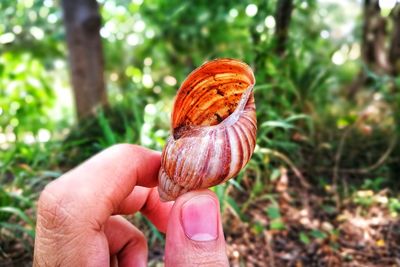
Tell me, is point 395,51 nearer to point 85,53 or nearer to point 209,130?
point 85,53

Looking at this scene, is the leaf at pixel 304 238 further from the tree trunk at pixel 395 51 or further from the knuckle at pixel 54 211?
the tree trunk at pixel 395 51

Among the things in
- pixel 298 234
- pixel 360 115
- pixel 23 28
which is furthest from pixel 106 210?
pixel 23 28

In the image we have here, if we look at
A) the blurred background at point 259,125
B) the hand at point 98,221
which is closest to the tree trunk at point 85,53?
the blurred background at point 259,125

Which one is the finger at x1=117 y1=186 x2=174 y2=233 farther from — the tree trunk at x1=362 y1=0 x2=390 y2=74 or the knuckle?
the tree trunk at x1=362 y1=0 x2=390 y2=74

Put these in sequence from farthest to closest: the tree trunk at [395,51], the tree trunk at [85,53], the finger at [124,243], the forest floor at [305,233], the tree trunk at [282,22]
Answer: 1. the tree trunk at [395,51]
2. the tree trunk at [85,53]
3. the tree trunk at [282,22]
4. the forest floor at [305,233]
5. the finger at [124,243]

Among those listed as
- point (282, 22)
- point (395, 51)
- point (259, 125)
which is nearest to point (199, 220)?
point (259, 125)

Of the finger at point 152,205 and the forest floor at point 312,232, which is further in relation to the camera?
the forest floor at point 312,232

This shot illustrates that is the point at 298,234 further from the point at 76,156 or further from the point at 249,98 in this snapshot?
the point at 76,156
